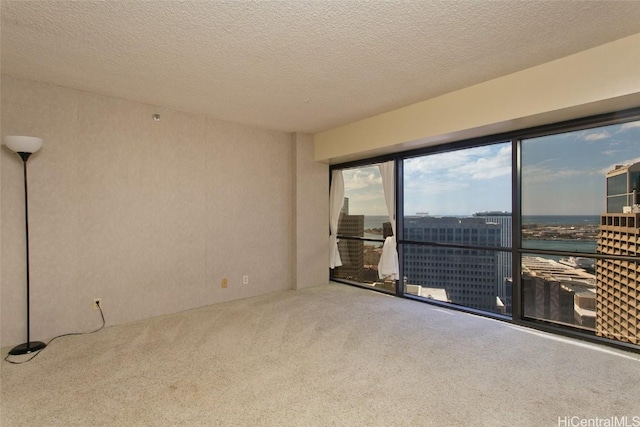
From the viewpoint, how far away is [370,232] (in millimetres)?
4867

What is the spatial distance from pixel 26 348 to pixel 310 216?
349 centimetres

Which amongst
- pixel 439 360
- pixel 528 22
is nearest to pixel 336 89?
pixel 528 22

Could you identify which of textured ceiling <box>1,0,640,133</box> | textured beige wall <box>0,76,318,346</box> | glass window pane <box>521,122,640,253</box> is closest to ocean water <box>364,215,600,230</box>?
glass window pane <box>521,122,640,253</box>

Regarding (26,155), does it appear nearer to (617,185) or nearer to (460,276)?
(460,276)

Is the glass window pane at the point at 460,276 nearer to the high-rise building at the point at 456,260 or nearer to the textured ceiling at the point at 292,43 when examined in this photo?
the high-rise building at the point at 456,260

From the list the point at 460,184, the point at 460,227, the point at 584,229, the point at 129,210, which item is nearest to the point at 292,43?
the point at 129,210

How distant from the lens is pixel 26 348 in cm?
271

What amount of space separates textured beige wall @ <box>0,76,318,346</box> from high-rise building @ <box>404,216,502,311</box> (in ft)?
6.57

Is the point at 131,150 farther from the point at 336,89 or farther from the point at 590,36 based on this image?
the point at 590,36

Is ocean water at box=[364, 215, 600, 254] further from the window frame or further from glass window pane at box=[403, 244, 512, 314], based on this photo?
glass window pane at box=[403, 244, 512, 314]

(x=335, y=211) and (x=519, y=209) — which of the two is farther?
(x=335, y=211)

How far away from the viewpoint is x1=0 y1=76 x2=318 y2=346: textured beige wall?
2905mm

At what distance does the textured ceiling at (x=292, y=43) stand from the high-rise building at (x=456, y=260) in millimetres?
1646

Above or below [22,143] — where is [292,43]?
above
